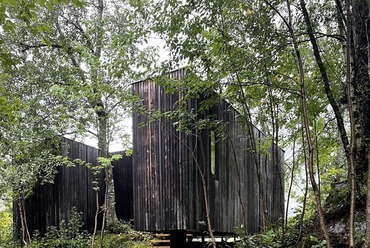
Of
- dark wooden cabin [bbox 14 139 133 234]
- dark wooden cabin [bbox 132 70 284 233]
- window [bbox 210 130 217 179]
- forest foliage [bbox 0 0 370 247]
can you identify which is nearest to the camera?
forest foliage [bbox 0 0 370 247]

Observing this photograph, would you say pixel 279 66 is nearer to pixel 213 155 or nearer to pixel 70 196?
pixel 213 155

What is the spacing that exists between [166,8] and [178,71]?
6.10 ft

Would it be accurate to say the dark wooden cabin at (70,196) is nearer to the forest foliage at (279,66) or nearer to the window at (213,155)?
the forest foliage at (279,66)

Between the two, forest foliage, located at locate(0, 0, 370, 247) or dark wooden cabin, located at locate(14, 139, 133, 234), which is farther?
dark wooden cabin, located at locate(14, 139, 133, 234)

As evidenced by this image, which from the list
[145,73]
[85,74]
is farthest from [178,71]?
[85,74]

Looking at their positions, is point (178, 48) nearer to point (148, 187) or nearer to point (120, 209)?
point (148, 187)

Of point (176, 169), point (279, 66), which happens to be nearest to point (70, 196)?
point (176, 169)

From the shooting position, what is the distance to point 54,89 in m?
6.52

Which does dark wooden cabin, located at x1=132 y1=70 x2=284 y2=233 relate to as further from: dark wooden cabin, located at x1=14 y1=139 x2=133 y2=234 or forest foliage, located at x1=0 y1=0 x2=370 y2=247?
dark wooden cabin, located at x1=14 y1=139 x2=133 y2=234

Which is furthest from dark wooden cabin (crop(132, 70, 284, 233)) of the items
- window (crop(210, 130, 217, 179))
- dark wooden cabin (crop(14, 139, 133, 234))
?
dark wooden cabin (crop(14, 139, 133, 234))

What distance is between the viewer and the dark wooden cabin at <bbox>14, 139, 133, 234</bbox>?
33.0ft

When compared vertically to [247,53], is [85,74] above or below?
above

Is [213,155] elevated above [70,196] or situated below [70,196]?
above

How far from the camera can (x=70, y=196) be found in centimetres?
1021
